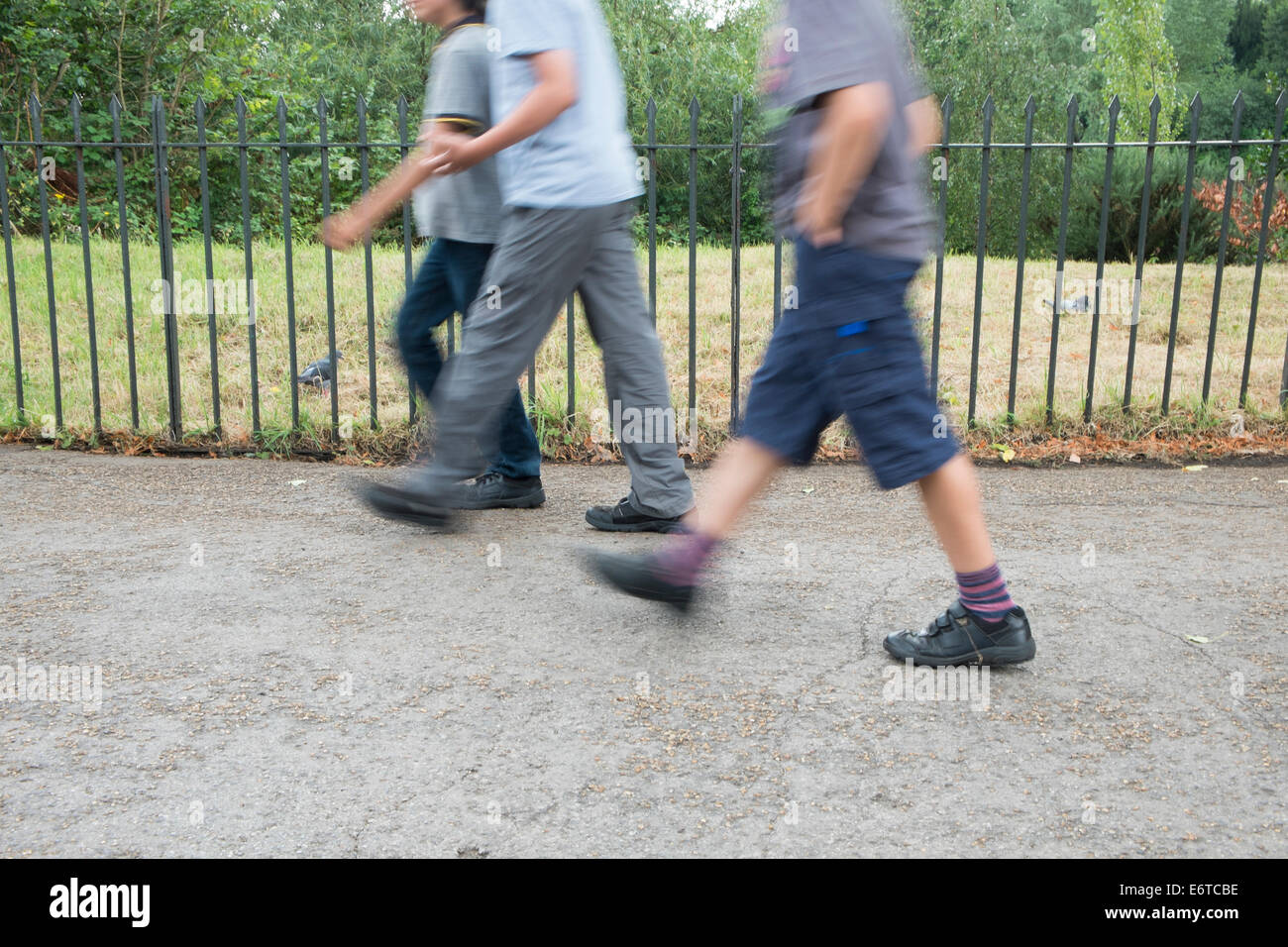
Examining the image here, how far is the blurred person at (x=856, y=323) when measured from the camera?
8.39 ft

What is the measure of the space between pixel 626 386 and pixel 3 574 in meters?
2.07

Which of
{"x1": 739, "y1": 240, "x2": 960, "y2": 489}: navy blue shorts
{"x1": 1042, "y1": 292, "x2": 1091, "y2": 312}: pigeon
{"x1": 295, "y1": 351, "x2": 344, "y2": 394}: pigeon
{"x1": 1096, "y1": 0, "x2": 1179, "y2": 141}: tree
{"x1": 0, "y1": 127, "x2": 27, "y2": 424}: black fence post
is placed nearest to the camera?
{"x1": 739, "y1": 240, "x2": 960, "y2": 489}: navy blue shorts

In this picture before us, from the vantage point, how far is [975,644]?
115 inches

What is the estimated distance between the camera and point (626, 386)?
12.7 ft

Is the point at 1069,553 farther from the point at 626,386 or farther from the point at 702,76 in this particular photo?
the point at 702,76

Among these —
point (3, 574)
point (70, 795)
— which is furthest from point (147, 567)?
point (70, 795)

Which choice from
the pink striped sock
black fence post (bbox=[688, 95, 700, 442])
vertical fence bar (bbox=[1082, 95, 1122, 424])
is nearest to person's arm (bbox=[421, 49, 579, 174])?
black fence post (bbox=[688, 95, 700, 442])

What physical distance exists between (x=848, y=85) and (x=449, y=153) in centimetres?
144

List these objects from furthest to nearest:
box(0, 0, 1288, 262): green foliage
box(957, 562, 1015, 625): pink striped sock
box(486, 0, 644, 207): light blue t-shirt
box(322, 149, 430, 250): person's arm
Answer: box(0, 0, 1288, 262): green foliage < box(322, 149, 430, 250): person's arm < box(486, 0, 644, 207): light blue t-shirt < box(957, 562, 1015, 625): pink striped sock

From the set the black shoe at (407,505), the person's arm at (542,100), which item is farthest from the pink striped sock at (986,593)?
the person's arm at (542,100)

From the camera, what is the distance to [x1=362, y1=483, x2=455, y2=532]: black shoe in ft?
11.2

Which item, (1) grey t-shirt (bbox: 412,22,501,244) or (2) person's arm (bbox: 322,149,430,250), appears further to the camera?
(1) grey t-shirt (bbox: 412,22,501,244)

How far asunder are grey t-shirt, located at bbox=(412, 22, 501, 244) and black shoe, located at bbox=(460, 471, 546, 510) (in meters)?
0.98

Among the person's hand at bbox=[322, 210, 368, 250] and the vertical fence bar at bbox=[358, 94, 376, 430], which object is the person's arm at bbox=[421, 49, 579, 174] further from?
the vertical fence bar at bbox=[358, 94, 376, 430]
